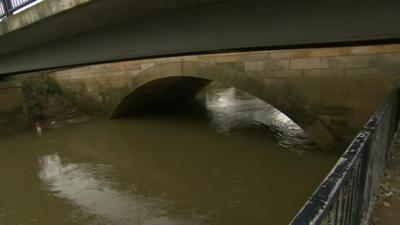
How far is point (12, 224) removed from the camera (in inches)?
239

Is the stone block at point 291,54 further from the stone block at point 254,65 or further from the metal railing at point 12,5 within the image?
the metal railing at point 12,5

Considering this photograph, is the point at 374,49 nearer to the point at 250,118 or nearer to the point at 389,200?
the point at 389,200

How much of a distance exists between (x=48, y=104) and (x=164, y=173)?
957 centimetres

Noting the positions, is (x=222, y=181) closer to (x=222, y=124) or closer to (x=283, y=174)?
(x=283, y=174)

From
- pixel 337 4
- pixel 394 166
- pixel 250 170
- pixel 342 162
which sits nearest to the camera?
pixel 342 162

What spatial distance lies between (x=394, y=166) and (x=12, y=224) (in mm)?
6629

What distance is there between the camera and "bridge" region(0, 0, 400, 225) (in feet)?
8.93

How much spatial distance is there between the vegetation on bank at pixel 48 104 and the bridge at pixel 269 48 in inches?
294

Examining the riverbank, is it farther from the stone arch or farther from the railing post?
the railing post

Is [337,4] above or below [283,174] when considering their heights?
above

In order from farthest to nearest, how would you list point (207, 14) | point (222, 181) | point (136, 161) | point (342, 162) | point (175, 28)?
point (136, 161)
point (222, 181)
point (175, 28)
point (207, 14)
point (342, 162)

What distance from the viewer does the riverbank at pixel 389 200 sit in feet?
9.91

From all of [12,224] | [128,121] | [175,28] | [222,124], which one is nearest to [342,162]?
[175,28]

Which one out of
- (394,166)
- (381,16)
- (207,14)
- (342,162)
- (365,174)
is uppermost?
(207,14)
